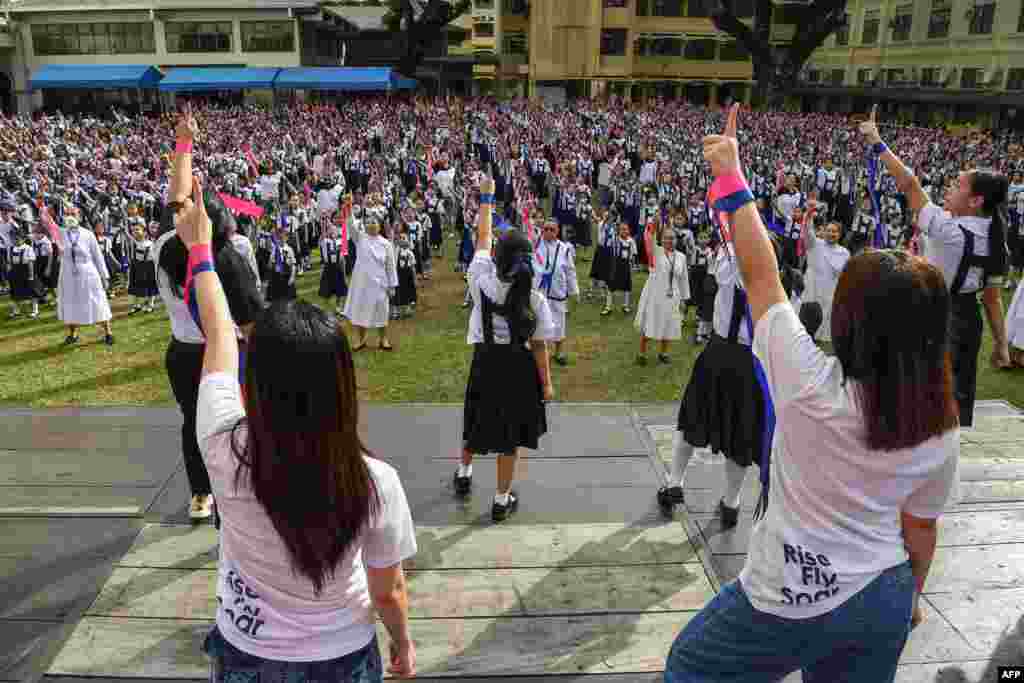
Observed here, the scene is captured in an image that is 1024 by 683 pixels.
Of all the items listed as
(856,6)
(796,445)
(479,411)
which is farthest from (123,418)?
(856,6)

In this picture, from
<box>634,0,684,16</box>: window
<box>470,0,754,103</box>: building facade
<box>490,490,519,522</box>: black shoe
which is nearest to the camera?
<box>490,490,519,522</box>: black shoe

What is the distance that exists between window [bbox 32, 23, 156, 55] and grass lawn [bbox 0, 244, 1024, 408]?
3377 cm

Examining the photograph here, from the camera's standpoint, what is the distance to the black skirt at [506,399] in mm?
4324

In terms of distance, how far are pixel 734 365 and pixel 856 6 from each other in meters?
45.4

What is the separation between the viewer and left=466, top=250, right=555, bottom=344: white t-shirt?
13.8 ft

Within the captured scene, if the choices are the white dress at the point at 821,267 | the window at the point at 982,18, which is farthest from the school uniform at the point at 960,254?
the window at the point at 982,18

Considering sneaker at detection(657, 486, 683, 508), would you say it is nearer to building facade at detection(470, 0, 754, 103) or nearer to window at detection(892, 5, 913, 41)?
window at detection(892, 5, 913, 41)

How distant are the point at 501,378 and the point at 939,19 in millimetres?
38963

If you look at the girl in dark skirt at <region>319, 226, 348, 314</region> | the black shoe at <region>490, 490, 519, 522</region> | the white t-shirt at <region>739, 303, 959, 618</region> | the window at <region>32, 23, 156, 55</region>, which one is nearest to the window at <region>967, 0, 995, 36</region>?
the girl in dark skirt at <region>319, 226, 348, 314</region>

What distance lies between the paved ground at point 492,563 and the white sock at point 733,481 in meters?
0.16

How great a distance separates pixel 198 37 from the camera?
128 ft

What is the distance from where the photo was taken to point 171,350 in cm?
395

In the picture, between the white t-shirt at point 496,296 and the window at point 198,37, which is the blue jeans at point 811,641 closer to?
the white t-shirt at point 496,296

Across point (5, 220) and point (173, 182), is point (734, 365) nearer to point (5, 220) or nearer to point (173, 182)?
point (173, 182)
